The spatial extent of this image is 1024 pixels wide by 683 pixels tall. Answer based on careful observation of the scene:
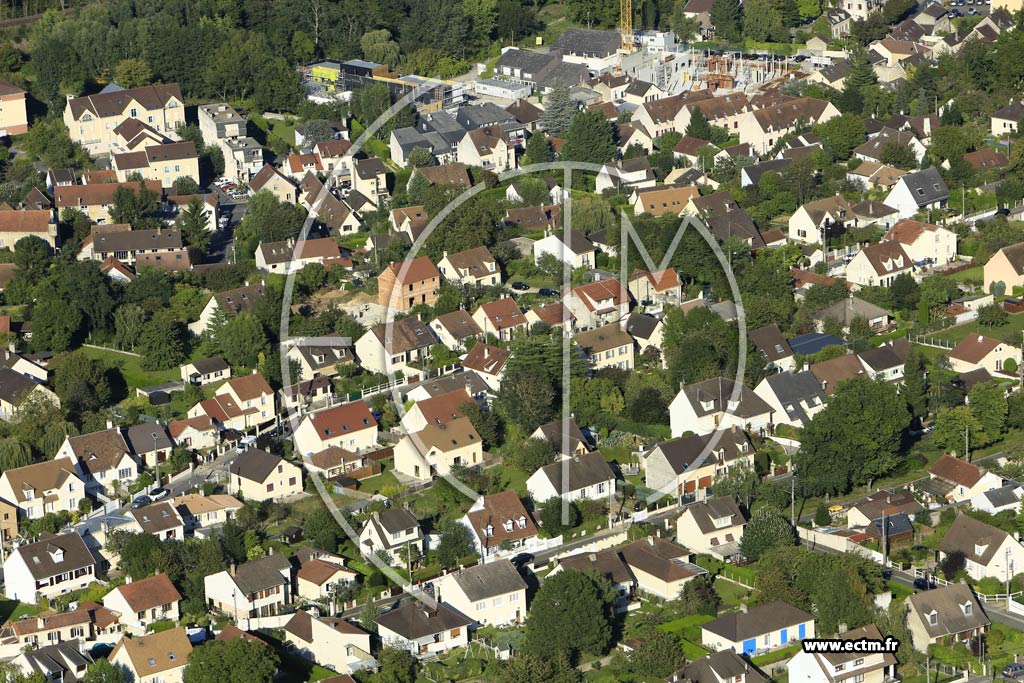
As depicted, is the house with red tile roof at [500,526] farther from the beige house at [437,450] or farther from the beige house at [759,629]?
the beige house at [759,629]

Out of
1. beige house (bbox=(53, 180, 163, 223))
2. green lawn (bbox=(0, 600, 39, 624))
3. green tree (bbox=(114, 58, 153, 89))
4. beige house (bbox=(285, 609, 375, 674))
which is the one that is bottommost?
green lawn (bbox=(0, 600, 39, 624))

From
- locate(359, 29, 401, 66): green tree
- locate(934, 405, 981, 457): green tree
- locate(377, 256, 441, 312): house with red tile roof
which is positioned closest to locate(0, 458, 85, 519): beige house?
locate(377, 256, 441, 312): house with red tile roof

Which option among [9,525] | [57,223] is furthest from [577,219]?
[9,525]

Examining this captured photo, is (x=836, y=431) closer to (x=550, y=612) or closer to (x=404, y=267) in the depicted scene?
(x=550, y=612)

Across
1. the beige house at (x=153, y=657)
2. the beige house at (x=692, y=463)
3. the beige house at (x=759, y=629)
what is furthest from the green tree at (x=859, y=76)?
the beige house at (x=153, y=657)

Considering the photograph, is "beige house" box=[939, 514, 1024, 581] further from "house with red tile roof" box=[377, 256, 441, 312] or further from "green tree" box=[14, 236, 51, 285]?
"green tree" box=[14, 236, 51, 285]

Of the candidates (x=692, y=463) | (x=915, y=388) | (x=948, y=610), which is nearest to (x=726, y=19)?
(x=915, y=388)

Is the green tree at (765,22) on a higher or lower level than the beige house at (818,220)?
higher
